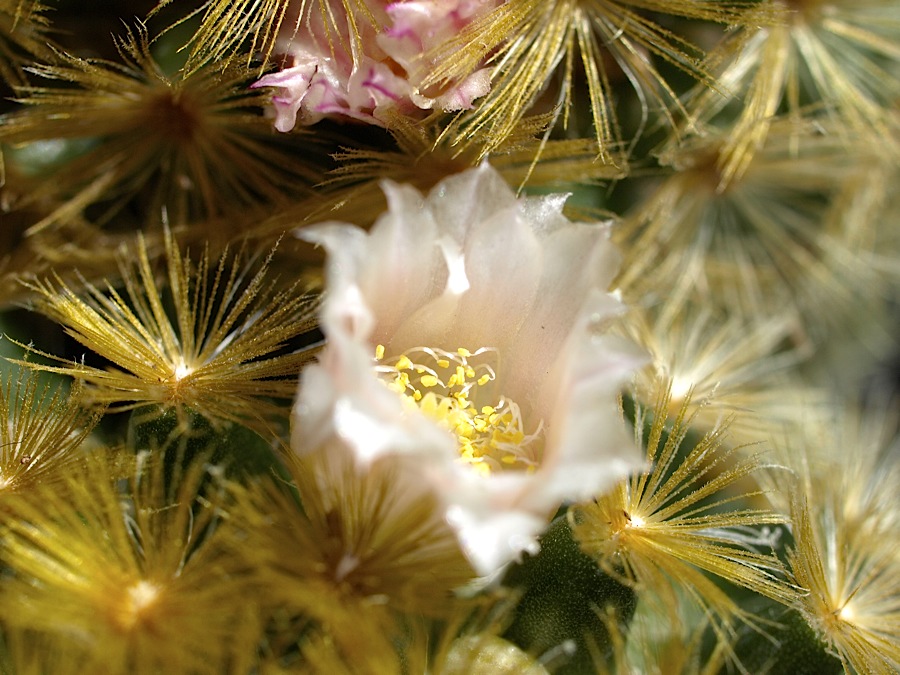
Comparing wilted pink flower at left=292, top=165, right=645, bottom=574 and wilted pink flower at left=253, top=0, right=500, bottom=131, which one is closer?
wilted pink flower at left=292, top=165, right=645, bottom=574

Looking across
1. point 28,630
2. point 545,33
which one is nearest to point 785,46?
point 545,33

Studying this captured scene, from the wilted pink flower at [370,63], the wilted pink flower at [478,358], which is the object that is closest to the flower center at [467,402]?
the wilted pink flower at [478,358]

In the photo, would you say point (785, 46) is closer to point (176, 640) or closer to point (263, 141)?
point (263, 141)

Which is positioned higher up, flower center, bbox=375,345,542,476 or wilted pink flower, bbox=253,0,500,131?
wilted pink flower, bbox=253,0,500,131

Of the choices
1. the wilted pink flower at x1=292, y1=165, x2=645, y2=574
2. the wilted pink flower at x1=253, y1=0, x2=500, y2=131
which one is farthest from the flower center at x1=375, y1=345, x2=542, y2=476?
the wilted pink flower at x1=253, y1=0, x2=500, y2=131

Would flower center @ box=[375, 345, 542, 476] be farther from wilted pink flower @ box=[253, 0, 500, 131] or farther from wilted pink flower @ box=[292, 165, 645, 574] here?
wilted pink flower @ box=[253, 0, 500, 131]

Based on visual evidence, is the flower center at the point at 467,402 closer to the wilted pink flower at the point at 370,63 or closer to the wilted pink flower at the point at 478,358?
the wilted pink flower at the point at 478,358

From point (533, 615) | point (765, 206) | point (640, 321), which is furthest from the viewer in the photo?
point (765, 206)

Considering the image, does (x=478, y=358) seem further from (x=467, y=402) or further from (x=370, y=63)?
(x=370, y=63)
